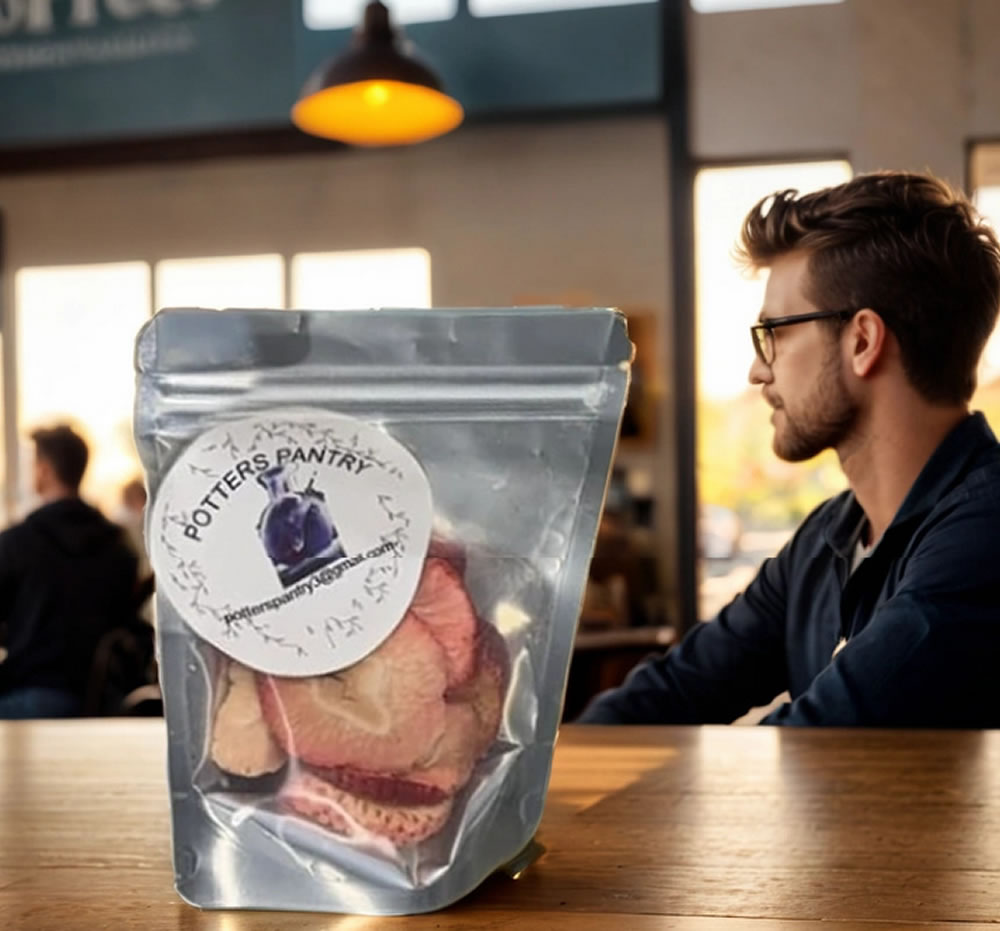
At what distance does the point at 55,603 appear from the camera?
3367 mm

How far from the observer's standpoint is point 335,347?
1.69ft

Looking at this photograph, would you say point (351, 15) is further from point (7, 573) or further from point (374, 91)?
point (7, 573)

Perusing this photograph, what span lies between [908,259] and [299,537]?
1.08m

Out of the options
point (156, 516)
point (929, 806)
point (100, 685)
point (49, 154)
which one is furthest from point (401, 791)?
point (49, 154)

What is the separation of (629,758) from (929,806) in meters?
0.23

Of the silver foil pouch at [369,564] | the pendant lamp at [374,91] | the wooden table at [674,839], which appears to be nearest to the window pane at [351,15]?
the pendant lamp at [374,91]

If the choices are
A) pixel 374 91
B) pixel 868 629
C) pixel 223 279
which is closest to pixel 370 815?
pixel 868 629

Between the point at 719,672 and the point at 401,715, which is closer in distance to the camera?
the point at 401,715

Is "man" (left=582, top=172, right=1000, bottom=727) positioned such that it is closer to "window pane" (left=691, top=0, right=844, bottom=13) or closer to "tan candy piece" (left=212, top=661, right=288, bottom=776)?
"tan candy piece" (left=212, top=661, right=288, bottom=776)

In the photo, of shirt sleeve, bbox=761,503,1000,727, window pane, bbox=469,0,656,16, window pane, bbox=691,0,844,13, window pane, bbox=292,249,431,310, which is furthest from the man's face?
window pane, bbox=292,249,431,310

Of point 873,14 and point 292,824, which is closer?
point 292,824

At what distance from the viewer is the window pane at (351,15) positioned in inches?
202

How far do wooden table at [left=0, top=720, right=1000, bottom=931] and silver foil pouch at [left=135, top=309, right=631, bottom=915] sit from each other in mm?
44

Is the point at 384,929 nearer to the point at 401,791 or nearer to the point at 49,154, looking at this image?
the point at 401,791
